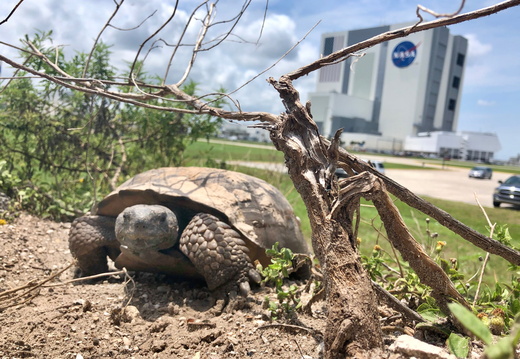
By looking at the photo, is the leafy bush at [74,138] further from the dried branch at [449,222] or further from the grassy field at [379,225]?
the dried branch at [449,222]

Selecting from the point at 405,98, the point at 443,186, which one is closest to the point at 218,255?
the point at 443,186

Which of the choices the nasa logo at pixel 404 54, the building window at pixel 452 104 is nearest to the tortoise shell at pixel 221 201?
the nasa logo at pixel 404 54

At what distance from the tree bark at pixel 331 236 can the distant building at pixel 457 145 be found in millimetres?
61199

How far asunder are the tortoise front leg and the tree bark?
1.83 metres

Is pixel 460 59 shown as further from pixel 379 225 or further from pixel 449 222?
pixel 449 222

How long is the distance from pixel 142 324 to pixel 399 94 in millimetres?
67637

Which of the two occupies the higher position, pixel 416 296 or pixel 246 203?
pixel 246 203

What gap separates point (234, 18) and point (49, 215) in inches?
125

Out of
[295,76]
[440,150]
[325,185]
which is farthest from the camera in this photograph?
[440,150]

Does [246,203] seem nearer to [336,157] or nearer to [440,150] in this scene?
[336,157]

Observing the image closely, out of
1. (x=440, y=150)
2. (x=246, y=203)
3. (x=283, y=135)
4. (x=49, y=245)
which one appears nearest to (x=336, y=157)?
(x=283, y=135)

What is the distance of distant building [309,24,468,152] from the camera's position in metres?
59.8

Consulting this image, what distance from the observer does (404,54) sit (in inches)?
2379

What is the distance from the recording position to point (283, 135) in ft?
6.21
